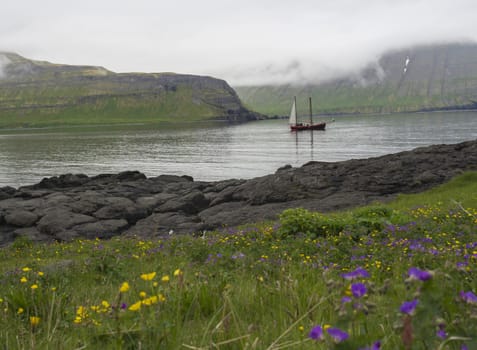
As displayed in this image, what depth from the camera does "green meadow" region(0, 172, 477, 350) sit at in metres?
1.97

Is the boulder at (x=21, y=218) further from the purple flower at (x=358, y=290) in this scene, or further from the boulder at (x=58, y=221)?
the purple flower at (x=358, y=290)

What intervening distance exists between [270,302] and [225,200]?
28.1 metres

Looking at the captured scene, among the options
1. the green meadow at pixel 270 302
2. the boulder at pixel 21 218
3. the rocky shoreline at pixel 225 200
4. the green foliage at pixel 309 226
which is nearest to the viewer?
the green meadow at pixel 270 302

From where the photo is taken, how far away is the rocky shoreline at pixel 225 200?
2545cm

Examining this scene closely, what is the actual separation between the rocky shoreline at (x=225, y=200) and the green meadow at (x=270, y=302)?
1365 centimetres

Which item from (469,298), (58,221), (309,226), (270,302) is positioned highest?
(469,298)

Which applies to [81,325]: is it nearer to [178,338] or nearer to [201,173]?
[178,338]

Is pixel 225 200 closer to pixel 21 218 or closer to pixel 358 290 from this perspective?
pixel 21 218

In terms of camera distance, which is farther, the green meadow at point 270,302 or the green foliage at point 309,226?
the green foliage at point 309,226

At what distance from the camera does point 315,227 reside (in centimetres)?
1379

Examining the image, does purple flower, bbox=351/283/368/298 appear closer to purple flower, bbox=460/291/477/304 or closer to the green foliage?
purple flower, bbox=460/291/477/304

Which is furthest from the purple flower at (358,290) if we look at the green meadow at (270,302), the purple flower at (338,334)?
the purple flower at (338,334)

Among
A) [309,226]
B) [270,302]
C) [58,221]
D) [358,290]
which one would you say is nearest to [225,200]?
[58,221]

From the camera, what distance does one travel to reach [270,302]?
4.28 meters
